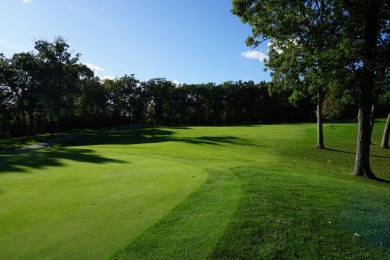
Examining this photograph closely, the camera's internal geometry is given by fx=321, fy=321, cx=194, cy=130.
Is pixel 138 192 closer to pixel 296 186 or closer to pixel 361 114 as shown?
pixel 296 186

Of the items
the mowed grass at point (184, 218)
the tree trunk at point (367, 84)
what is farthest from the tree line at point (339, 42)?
the mowed grass at point (184, 218)

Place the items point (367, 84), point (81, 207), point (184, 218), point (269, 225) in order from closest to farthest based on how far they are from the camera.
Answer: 1. point (269, 225)
2. point (184, 218)
3. point (81, 207)
4. point (367, 84)

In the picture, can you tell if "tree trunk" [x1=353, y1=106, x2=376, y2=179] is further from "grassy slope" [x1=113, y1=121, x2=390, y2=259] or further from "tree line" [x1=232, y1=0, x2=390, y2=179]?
"grassy slope" [x1=113, y1=121, x2=390, y2=259]

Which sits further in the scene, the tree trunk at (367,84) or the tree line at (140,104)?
the tree line at (140,104)

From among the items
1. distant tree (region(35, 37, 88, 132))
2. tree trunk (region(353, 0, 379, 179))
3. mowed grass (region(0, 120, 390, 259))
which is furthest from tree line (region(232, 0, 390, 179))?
distant tree (region(35, 37, 88, 132))

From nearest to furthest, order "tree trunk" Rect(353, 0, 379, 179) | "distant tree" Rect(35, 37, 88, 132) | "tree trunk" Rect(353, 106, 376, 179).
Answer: "tree trunk" Rect(353, 0, 379, 179) → "tree trunk" Rect(353, 106, 376, 179) → "distant tree" Rect(35, 37, 88, 132)

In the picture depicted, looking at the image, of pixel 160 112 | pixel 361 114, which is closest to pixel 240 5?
pixel 361 114

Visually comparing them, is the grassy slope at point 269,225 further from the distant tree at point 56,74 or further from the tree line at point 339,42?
the distant tree at point 56,74

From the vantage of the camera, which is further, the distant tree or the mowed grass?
the distant tree

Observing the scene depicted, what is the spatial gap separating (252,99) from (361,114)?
79.4 meters

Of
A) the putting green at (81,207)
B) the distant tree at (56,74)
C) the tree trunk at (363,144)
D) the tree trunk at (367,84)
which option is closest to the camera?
the putting green at (81,207)

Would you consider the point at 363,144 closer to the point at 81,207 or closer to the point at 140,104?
the point at 81,207

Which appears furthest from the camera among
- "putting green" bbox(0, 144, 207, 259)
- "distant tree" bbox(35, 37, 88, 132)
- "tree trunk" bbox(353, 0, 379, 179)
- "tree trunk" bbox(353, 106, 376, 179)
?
"distant tree" bbox(35, 37, 88, 132)

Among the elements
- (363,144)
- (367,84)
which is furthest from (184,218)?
(367,84)
